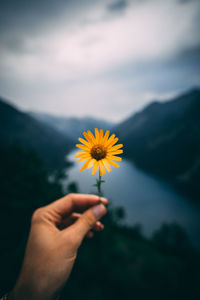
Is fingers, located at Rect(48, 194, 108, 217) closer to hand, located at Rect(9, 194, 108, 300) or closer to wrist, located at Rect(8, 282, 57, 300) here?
hand, located at Rect(9, 194, 108, 300)

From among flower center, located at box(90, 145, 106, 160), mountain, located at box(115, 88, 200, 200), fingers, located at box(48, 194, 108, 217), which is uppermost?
mountain, located at box(115, 88, 200, 200)

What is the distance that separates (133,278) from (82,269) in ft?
44.9

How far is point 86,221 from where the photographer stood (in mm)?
3018

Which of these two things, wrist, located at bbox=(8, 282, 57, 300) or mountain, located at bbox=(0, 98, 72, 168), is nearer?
wrist, located at bbox=(8, 282, 57, 300)

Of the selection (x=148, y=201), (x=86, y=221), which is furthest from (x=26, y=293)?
(x=148, y=201)

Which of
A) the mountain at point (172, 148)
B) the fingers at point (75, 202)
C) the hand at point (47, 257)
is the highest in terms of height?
the mountain at point (172, 148)

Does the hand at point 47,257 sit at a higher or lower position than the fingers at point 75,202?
lower

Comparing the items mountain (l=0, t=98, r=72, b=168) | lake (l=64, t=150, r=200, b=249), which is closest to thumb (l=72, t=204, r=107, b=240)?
lake (l=64, t=150, r=200, b=249)

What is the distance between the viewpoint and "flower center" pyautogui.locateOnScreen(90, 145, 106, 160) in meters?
2.68

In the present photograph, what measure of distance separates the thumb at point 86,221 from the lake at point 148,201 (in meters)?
48.1

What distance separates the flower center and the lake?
160ft

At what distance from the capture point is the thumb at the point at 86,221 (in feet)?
9.39

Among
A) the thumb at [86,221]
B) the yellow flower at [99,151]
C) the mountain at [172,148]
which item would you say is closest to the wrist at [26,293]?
the thumb at [86,221]

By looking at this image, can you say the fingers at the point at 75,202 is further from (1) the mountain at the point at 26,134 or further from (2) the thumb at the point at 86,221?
(1) the mountain at the point at 26,134
